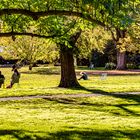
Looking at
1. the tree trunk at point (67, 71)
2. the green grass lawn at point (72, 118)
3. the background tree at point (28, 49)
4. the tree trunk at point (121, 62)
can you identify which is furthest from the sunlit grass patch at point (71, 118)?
the tree trunk at point (121, 62)

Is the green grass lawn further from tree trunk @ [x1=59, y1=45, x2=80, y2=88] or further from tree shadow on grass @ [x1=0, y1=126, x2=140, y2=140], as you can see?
tree trunk @ [x1=59, y1=45, x2=80, y2=88]

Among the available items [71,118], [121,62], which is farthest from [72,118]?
[121,62]

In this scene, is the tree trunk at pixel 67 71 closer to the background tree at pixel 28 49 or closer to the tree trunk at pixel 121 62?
the background tree at pixel 28 49

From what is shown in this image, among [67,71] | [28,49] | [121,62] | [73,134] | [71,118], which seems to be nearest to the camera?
[73,134]

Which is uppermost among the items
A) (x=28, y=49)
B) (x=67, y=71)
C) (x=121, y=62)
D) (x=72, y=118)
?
(x=28, y=49)

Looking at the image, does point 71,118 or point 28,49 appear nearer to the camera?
point 71,118

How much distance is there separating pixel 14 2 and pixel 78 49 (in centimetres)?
1827

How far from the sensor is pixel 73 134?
43.5 feet

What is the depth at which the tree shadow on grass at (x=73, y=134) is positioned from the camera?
500 inches

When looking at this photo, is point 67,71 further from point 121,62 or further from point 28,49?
point 121,62

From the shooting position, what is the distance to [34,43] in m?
62.8

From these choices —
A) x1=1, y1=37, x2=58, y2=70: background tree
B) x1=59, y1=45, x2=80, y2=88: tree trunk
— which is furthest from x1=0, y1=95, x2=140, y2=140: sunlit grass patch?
x1=1, y1=37, x2=58, y2=70: background tree

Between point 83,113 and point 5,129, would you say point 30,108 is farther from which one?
point 5,129

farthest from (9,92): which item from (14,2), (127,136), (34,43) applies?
(34,43)
